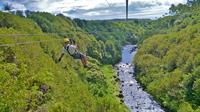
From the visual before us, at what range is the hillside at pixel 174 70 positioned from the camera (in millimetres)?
103375

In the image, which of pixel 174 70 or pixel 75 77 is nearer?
pixel 75 77

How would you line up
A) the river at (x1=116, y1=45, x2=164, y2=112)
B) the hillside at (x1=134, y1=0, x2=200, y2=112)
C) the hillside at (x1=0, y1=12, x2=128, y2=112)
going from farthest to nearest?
1. the river at (x1=116, y1=45, x2=164, y2=112)
2. the hillside at (x1=134, y1=0, x2=200, y2=112)
3. the hillside at (x1=0, y1=12, x2=128, y2=112)

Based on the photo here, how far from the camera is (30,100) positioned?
73188 millimetres

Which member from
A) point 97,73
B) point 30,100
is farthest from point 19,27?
point 30,100

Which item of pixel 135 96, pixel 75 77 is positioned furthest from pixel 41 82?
pixel 135 96

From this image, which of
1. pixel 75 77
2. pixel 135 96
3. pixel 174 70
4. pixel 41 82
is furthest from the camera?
pixel 174 70

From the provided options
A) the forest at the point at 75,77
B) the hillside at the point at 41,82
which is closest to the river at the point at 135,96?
the forest at the point at 75,77

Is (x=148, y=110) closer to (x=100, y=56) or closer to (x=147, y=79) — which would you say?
(x=147, y=79)

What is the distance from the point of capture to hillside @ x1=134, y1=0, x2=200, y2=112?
10338 centimetres

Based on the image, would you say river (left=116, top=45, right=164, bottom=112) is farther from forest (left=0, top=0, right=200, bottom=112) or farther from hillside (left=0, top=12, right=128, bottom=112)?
hillside (left=0, top=12, right=128, bottom=112)

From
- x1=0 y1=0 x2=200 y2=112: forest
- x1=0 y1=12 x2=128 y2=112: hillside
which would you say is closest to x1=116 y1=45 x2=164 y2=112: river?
x1=0 y1=0 x2=200 y2=112: forest

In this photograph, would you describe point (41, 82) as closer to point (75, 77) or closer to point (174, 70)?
point (75, 77)

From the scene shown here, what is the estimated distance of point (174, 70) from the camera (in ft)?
424

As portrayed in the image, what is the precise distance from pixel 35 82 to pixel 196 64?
47458mm
